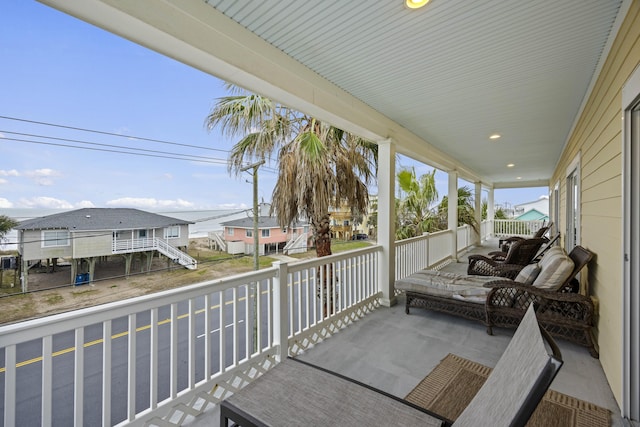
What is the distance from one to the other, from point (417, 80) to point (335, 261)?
216 cm

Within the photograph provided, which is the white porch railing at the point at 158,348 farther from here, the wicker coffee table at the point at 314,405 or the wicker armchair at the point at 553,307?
the wicker armchair at the point at 553,307

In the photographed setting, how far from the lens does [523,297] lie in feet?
Result: 10.4

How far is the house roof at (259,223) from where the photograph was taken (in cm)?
420

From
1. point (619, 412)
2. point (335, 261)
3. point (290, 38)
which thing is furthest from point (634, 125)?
point (335, 261)

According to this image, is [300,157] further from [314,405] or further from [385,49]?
[314,405]

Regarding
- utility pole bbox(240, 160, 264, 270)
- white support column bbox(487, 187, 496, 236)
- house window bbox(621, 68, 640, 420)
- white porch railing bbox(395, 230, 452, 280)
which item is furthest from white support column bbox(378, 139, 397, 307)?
white support column bbox(487, 187, 496, 236)

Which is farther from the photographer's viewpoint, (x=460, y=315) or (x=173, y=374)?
(x=460, y=315)

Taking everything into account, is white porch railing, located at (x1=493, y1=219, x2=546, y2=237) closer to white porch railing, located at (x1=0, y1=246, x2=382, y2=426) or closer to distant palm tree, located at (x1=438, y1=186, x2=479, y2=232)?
distant palm tree, located at (x1=438, y1=186, x2=479, y2=232)

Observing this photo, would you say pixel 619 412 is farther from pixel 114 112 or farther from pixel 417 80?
pixel 114 112

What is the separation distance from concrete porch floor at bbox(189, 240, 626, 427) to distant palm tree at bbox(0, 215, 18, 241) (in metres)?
1.77

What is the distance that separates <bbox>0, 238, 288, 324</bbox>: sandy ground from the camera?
1893mm

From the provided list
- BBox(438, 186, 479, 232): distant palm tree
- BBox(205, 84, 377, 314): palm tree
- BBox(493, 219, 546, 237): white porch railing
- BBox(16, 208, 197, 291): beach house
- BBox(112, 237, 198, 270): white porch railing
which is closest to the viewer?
BBox(16, 208, 197, 291): beach house

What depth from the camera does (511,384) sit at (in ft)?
3.56

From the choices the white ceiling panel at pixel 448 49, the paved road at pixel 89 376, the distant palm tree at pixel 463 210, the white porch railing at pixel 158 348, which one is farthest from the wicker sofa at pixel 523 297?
the distant palm tree at pixel 463 210
